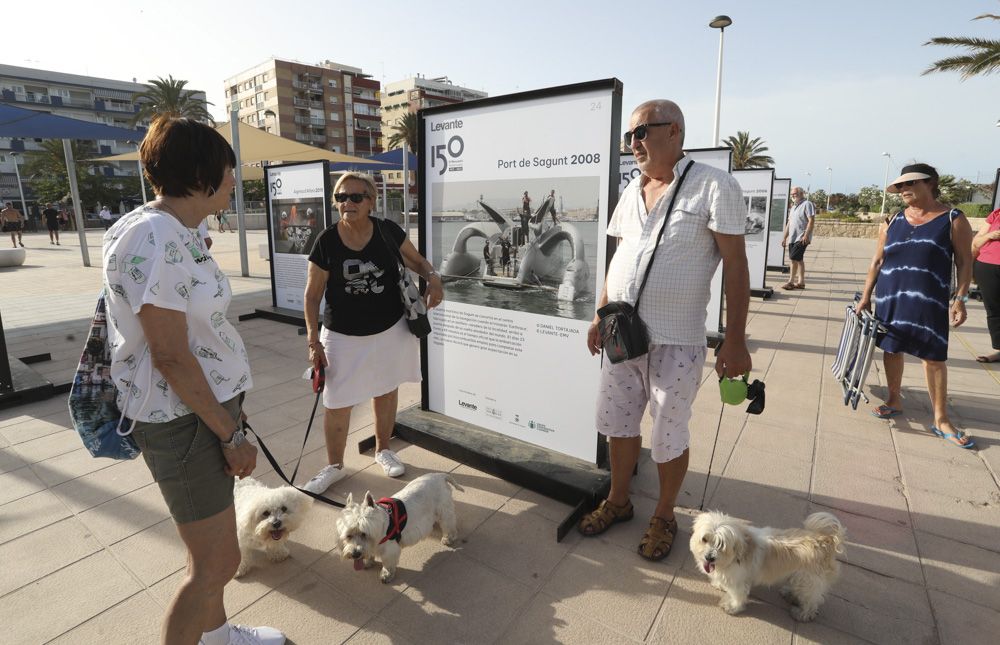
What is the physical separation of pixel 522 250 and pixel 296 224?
18.2 ft

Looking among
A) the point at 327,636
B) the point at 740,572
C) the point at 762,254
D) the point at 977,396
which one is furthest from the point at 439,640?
the point at 762,254

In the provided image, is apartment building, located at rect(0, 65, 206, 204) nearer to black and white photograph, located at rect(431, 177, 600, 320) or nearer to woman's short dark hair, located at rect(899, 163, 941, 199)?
black and white photograph, located at rect(431, 177, 600, 320)

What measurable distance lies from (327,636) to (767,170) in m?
10.0

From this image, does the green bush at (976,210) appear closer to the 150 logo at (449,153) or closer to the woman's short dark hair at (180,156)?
the 150 logo at (449,153)

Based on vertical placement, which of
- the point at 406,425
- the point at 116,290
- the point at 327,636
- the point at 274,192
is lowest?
the point at 327,636

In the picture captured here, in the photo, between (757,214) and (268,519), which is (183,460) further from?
(757,214)

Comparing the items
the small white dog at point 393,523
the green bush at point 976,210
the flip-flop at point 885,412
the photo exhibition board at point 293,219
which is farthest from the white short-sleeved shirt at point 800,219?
the green bush at point 976,210

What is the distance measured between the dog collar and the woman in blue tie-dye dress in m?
3.86

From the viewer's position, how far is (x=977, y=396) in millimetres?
4812

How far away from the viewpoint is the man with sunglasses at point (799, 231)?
10.1 meters

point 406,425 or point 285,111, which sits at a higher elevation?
point 285,111

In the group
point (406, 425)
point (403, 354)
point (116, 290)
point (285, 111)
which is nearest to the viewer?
point (116, 290)

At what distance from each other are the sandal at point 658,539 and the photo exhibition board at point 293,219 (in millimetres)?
5928

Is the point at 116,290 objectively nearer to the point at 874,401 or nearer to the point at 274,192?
the point at 874,401
